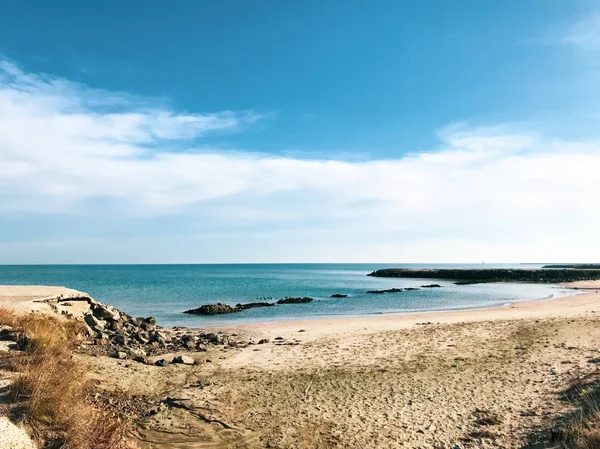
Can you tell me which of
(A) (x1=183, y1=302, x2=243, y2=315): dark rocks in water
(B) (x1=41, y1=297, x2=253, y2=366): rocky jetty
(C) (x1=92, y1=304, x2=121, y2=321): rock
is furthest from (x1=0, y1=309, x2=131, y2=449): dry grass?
(A) (x1=183, y1=302, x2=243, y2=315): dark rocks in water

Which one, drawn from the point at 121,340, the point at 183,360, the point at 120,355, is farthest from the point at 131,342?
the point at 183,360

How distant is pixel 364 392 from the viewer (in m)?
11.1

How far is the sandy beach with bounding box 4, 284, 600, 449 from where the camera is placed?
847 cm

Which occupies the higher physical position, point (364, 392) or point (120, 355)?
point (120, 355)

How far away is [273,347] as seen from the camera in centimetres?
1812

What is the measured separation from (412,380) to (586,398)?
13.6 ft

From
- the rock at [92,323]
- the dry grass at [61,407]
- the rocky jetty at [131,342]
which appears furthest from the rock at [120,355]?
the rock at [92,323]

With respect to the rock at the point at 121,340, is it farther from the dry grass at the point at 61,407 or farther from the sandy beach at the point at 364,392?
the dry grass at the point at 61,407

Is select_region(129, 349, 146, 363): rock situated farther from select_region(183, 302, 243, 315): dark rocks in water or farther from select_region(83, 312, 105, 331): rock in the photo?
select_region(183, 302, 243, 315): dark rocks in water

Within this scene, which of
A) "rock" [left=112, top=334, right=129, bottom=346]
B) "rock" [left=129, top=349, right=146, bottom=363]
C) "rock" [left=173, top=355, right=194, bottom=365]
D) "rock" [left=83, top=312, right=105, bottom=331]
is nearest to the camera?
"rock" [left=129, top=349, right=146, bottom=363]

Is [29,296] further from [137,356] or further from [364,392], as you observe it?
[364,392]

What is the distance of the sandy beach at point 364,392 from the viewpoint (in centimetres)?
847

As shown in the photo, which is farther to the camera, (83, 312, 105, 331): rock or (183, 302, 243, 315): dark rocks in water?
(183, 302, 243, 315): dark rocks in water

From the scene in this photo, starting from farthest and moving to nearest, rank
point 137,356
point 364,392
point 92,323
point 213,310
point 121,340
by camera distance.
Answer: point 213,310 < point 92,323 < point 121,340 < point 137,356 < point 364,392
